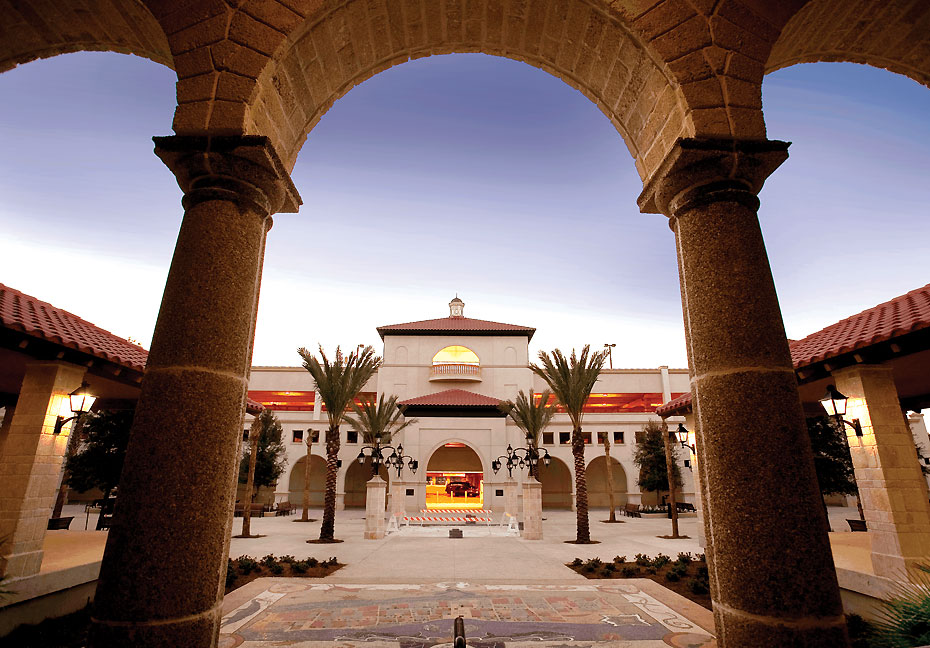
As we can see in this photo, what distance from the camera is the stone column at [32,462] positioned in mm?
7703

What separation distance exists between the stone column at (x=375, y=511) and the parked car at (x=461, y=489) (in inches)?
663

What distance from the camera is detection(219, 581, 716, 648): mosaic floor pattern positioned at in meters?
5.39

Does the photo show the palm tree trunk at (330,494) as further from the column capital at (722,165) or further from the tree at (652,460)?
the tree at (652,460)

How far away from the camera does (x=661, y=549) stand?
1393 centimetres

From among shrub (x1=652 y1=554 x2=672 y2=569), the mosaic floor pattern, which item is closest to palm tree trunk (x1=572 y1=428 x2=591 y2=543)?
shrub (x1=652 y1=554 x2=672 y2=569)

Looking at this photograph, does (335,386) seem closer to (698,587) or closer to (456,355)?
(698,587)

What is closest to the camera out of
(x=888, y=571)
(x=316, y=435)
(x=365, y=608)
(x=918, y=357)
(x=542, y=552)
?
(x=365, y=608)

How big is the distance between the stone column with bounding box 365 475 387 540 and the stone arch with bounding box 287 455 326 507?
18.1 metres

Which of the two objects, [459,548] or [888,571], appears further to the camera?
[459,548]

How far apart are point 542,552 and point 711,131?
42.6 feet

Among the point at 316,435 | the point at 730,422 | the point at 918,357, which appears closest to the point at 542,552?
the point at 918,357

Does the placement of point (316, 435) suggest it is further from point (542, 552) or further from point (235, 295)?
point (235, 295)

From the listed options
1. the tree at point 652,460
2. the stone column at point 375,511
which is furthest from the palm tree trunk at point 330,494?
the tree at point 652,460

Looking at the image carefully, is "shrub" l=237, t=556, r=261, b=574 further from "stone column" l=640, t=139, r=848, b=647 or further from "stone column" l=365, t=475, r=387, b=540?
"stone column" l=640, t=139, r=848, b=647
